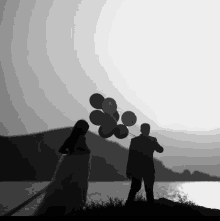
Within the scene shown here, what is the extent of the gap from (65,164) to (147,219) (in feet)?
6.59

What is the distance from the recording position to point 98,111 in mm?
7035

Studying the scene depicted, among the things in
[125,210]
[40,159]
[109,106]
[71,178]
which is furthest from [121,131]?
[40,159]

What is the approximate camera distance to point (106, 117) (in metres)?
7.00

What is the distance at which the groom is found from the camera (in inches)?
222

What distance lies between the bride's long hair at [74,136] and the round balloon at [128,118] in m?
2.85

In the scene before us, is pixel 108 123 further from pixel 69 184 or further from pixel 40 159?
pixel 40 159

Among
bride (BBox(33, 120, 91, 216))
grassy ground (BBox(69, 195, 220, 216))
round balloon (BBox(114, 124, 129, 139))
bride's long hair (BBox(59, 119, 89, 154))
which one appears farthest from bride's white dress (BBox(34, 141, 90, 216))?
round balloon (BBox(114, 124, 129, 139))

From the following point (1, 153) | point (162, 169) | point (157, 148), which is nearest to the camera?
point (157, 148)

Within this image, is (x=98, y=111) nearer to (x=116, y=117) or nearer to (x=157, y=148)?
(x=116, y=117)

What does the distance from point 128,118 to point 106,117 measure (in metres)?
0.85

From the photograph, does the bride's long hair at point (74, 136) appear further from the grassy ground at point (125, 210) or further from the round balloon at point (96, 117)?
the round balloon at point (96, 117)

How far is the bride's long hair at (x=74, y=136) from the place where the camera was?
15.0 ft

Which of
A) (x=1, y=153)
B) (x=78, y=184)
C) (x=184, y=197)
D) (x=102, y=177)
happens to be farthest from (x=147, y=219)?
(x=1, y=153)

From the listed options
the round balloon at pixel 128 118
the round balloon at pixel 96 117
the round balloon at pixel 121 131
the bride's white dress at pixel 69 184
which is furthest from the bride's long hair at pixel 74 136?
the round balloon at pixel 128 118
